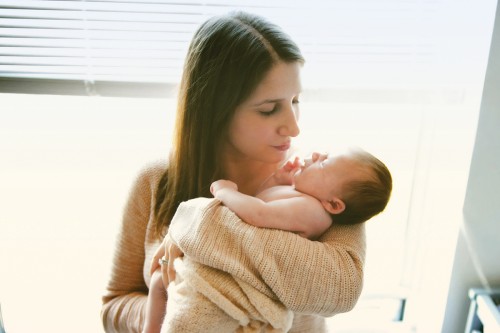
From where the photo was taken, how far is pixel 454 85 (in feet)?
4.28

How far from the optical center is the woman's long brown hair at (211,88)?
0.85m

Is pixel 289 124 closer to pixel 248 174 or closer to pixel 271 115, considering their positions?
pixel 271 115

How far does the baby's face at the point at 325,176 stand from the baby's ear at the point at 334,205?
1 centimetres

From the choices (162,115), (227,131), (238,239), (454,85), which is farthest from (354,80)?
(238,239)

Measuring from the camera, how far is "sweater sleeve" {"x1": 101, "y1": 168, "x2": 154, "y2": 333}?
1022 mm

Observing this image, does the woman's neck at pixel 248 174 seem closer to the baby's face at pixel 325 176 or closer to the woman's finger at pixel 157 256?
the baby's face at pixel 325 176

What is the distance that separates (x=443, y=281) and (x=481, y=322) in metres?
0.18

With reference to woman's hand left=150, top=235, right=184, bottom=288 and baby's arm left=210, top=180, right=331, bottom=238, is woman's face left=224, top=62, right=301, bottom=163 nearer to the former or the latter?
baby's arm left=210, top=180, right=331, bottom=238

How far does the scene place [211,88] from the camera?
89cm

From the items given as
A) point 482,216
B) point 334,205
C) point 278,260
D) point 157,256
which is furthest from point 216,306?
point 482,216

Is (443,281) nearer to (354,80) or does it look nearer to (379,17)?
(354,80)

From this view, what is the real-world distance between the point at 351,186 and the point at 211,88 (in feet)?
1.42

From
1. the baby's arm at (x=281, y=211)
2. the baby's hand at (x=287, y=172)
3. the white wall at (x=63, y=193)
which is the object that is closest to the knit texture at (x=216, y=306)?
the baby's arm at (x=281, y=211)

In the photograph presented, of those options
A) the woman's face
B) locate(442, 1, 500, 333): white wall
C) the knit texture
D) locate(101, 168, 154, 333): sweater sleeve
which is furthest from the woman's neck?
locate(442, 1, 500, 333): white wall
